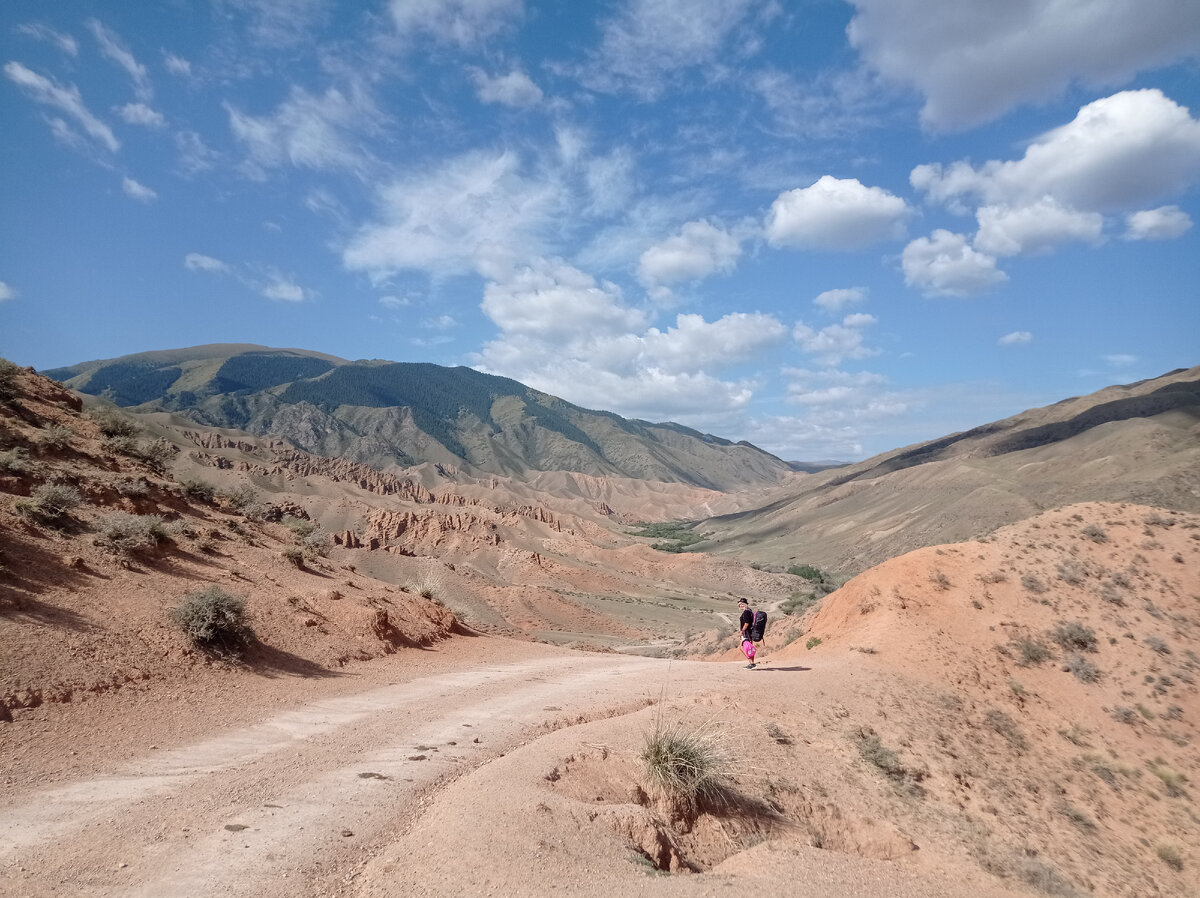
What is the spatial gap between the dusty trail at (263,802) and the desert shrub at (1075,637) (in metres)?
13.1

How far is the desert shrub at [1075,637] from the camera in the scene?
55.3ft

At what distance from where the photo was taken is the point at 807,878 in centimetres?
636

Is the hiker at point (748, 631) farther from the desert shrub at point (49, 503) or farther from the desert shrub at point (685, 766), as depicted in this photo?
the desert shrub at point (49, 503)

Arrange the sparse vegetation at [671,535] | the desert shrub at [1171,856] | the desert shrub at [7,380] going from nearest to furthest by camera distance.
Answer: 1. the desert shrub at [1171,856]
2. the desert shrub at [7,380]
3. the sparse vegetation at [671,535]

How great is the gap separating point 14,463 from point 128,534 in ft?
12.0

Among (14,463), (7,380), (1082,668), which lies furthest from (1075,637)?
(7,380)

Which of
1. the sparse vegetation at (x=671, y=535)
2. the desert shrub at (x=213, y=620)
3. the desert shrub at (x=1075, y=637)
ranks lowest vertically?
the sparse vegetation at (x=671, y=535)

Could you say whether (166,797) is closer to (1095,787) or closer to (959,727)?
(959,727)

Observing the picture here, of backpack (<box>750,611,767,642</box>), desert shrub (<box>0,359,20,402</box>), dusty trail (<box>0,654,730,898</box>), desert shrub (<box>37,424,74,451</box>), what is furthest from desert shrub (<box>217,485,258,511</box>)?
backpack (<box>750,611,767,642</box>)

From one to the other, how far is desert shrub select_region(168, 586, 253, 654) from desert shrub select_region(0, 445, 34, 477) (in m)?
6.23

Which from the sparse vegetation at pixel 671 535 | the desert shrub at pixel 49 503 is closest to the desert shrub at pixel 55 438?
the desert shrub at pixel 49 503

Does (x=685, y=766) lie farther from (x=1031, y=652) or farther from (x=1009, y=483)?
(x=1009, y=483)

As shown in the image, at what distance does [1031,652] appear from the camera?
16781 millimetres

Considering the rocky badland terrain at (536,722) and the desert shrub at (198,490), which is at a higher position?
the desert shrub at (198,490)
